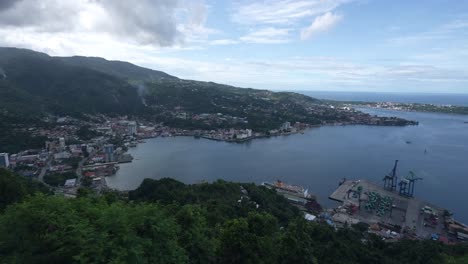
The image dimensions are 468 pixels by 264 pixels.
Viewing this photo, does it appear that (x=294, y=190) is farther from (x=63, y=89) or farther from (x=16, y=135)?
(x=63, y=89)

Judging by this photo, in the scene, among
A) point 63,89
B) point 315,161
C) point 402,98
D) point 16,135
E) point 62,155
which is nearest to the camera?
point 62,155

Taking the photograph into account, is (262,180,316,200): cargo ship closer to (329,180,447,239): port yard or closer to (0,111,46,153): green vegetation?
(329,180,447,239): port yard

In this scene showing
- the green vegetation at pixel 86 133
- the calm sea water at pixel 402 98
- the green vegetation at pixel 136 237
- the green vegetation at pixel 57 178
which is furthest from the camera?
the calm sea water at pixel 402 98

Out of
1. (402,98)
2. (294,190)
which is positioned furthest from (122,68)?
(402,98)

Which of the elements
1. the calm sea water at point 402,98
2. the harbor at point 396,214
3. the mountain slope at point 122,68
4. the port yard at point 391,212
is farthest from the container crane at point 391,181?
the calm sea water at point 402,98

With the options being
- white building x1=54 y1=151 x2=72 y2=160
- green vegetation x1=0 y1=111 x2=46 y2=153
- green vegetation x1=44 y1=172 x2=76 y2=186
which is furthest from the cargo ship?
green vegetation x1=0 y1=111 x2=46 y2=153

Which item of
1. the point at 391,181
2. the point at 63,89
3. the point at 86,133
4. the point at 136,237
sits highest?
the point at 63,89

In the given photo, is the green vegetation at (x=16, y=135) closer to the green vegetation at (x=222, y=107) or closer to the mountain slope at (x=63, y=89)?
the mountain slope at (x=63, y=89)
